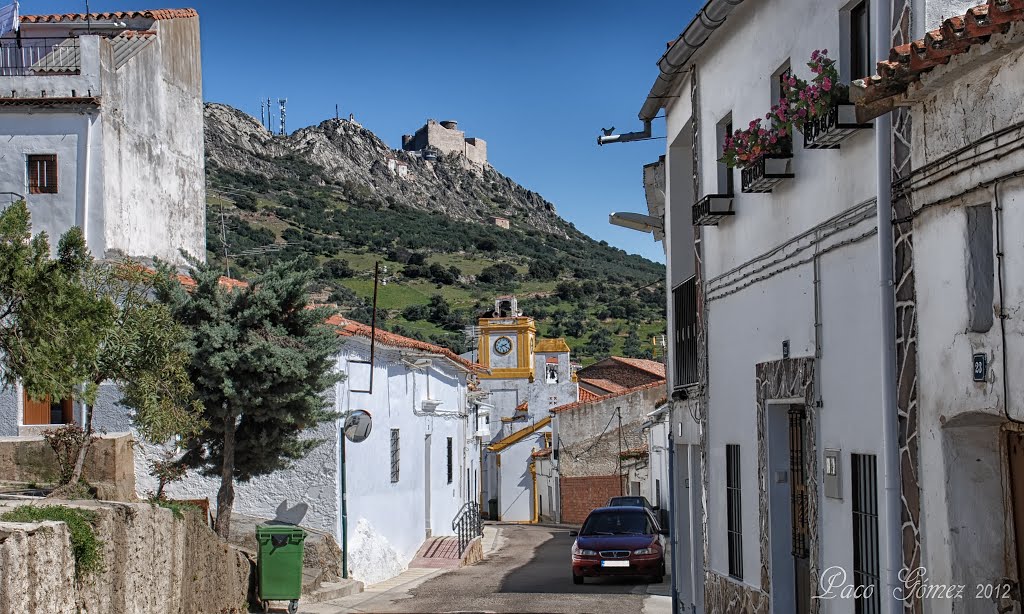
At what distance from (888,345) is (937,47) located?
2161 mm

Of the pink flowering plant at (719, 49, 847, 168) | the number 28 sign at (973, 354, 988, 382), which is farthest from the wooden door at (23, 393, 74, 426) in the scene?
the number 28 sign at (973, 354, 988, 382)

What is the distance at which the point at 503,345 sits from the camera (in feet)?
206

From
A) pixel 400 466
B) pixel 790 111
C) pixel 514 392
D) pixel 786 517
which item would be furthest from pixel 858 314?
pixel 514 392

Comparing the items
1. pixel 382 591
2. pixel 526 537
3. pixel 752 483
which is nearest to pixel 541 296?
pixel 526 537

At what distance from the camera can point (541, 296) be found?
315 ft

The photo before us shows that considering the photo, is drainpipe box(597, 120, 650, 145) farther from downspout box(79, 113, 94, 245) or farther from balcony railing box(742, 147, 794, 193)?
downspout box(79, 113, 94, 245)

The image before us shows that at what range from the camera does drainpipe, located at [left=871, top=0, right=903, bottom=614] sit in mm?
7309

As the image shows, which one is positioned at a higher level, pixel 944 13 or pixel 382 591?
pixel 944 13

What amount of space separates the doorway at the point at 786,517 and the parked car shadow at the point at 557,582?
8.73m

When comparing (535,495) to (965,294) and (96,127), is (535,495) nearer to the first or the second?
(96,127)

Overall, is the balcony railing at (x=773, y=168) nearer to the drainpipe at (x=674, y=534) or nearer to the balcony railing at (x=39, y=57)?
the drainpipe at (x=674, y=534)

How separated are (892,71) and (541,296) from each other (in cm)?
8935

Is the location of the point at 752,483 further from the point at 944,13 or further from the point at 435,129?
the point at 435,129

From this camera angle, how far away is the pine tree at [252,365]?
50.4 ft
